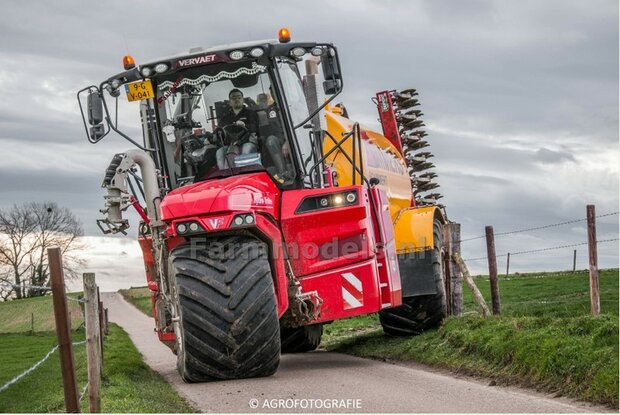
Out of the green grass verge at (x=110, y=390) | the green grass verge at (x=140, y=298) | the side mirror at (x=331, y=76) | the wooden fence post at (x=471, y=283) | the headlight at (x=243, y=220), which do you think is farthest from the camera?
the green grass verge at (x=140, y=298)

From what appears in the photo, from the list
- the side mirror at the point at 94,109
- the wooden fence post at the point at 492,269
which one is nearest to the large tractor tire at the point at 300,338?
the wooden fence post at the point at 492,269

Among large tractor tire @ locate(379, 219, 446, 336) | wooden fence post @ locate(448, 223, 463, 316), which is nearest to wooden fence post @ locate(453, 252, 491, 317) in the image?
wooden fence post @ locate(448, 223, 463, 316)

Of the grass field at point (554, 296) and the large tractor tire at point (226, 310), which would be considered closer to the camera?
the large tractor tire at point (226, 310)

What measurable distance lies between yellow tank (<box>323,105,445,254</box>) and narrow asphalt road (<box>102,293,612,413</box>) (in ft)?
9.91

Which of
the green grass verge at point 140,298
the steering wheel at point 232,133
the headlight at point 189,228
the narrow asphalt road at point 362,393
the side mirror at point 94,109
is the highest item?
the side mirror at point 94,109

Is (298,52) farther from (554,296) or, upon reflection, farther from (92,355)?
(554,296)

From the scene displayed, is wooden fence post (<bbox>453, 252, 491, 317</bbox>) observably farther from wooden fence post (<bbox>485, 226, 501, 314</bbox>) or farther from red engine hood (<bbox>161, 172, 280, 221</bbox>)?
Result: red engine hood (<bbox>161, 172, 280, 221</bbox>)

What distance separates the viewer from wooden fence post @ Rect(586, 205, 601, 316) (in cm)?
1617

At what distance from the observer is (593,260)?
16281mm

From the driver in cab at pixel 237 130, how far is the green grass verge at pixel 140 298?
1751 inches

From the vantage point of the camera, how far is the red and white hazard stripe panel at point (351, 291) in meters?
13.5

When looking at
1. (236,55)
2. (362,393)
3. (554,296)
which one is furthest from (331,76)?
(554,296)

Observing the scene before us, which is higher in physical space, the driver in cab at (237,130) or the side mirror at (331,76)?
the side mirror at (331,76)

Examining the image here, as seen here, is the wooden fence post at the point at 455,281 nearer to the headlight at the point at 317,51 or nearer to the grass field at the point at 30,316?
the headlight at the point at 317,51
